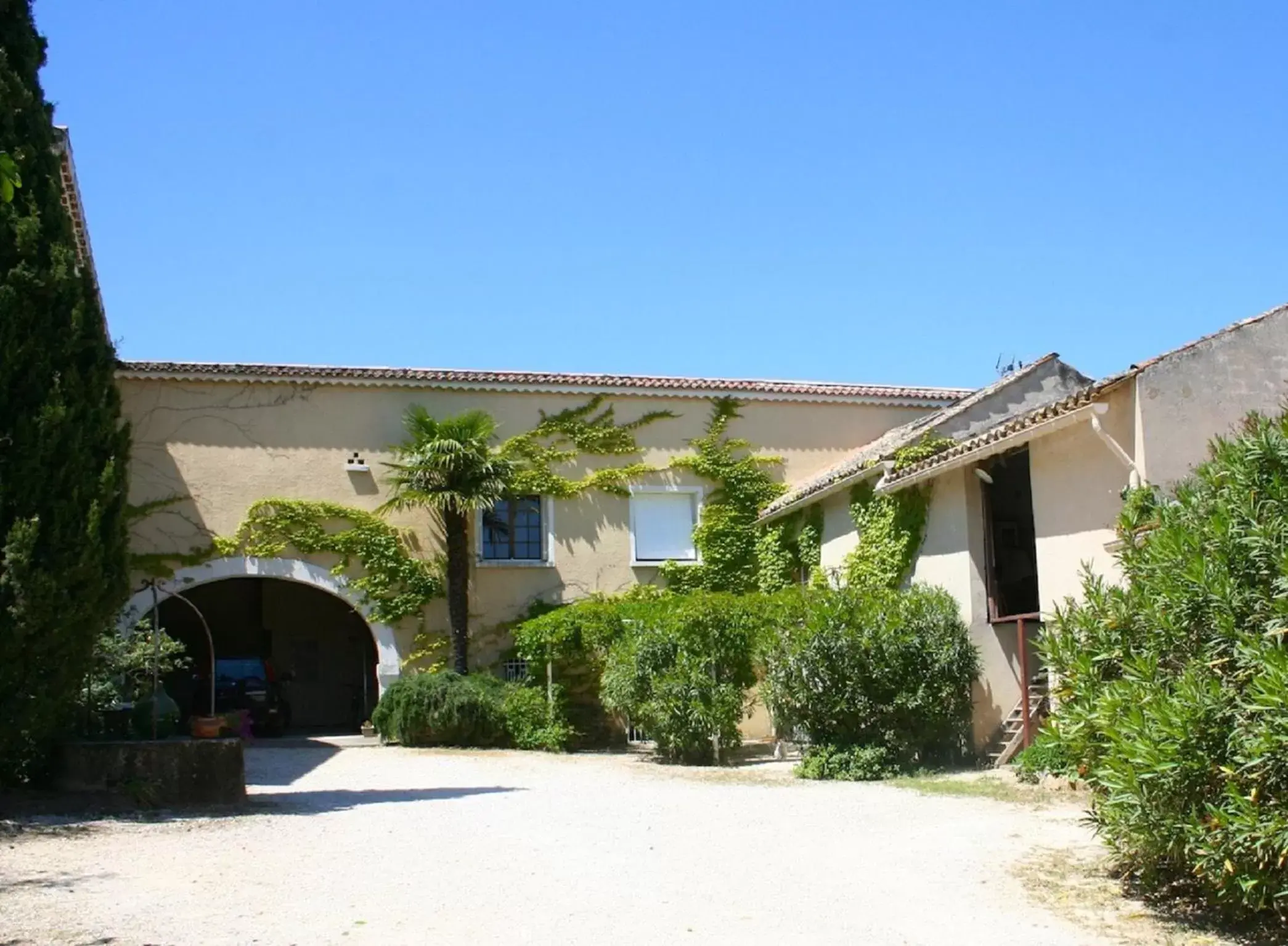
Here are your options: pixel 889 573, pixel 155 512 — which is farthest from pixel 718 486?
pixel 155 512

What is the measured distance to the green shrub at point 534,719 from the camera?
1956 centimetres

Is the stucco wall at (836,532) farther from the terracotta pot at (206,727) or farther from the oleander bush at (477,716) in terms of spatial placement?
the terracotta pot at (206,727)

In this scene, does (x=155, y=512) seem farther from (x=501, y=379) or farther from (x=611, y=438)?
(x=611, y=438)

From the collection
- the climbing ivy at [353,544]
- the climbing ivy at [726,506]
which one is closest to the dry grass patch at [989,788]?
the climbing ivy at [726,506]

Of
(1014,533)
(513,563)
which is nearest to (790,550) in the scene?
(513,563)

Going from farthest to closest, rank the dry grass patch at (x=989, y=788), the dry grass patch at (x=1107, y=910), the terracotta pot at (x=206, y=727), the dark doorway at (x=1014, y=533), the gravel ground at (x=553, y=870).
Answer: the dark doorway at (x=1014, y=533) < the terracotta pot at (x=206, y=727) < the dry grass patch at (x=989, y=788) < the gravel ground at (x=553, y=870) < the dry grass patch at (x=1107, y=910)

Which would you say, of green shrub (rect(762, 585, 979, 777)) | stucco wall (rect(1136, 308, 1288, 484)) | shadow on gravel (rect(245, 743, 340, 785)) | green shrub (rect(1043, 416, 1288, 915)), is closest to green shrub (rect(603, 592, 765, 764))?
green shrub (rect(762, 585, 979, 777))

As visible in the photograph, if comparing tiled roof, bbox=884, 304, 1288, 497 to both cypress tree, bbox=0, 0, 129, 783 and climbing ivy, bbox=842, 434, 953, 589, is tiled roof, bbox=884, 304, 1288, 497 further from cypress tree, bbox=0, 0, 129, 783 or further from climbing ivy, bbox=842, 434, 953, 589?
cypress tree, bbox=0, 0, 129, 783

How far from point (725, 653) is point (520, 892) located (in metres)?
8.87

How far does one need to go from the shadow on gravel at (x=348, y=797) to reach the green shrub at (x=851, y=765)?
3.62 metres

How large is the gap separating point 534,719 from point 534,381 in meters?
6.62

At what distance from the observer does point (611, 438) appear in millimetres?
23672

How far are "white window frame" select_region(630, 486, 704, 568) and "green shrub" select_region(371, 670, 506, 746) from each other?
4.29 metres

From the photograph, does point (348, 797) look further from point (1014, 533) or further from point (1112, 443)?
point (1014, 533)
